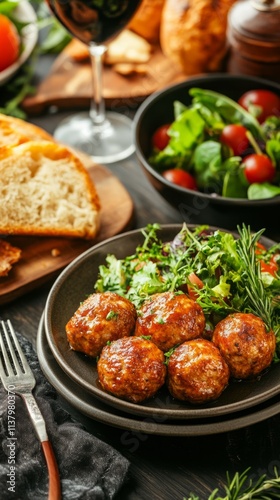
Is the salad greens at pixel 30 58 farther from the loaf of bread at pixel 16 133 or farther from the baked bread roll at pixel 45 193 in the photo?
the baked bread roll at pixel 45 193

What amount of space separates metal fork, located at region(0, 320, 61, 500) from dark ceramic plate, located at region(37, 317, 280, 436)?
0.08 meters

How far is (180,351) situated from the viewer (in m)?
1.92

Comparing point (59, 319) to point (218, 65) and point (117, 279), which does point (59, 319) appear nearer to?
point (117, 279)

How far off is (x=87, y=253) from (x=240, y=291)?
1.87 feet

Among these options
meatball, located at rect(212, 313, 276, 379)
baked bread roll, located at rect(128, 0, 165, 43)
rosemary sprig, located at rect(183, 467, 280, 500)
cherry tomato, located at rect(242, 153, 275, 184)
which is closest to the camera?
rosemary sprig, located at rect(183, 467, 280, 500)

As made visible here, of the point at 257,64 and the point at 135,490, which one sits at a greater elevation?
the point at 257,64

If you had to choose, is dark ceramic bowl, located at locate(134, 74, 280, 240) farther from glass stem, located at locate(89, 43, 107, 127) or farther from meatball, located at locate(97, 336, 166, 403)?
meatball, located at locate(97, 336, 166, 403)

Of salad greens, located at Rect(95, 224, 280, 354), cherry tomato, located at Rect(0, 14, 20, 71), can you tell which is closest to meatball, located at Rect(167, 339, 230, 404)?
salad greens, located at Rect(95, 224, 280, 354)

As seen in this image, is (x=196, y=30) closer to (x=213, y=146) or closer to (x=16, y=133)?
(x=213, y=146)

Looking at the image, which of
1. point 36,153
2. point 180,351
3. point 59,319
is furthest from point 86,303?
point 36,153

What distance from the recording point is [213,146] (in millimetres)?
2857

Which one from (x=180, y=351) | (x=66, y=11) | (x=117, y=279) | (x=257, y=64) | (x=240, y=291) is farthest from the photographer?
(x=257, y=64)

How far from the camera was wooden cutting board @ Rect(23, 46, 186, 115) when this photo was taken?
3.54 metres

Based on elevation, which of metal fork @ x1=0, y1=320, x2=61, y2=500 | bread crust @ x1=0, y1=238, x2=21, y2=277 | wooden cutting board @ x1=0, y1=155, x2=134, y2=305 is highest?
metal fork @ x1=0, y1=320, x2=61, y2=500
